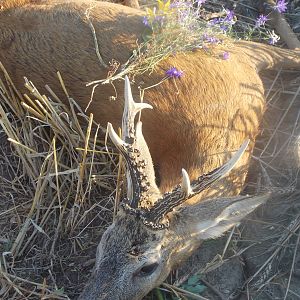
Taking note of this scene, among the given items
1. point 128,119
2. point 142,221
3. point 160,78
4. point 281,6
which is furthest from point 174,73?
point 142,221

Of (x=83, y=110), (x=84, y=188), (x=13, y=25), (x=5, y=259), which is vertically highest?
(x=13, y=25)

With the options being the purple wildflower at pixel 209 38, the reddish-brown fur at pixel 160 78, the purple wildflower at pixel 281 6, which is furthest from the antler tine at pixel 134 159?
the purple wildflower at pixel 281 6

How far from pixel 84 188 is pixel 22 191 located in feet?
1.73

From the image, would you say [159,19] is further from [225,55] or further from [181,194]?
[181,194]

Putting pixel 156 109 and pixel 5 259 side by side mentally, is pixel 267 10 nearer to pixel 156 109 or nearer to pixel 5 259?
pixel 156 109

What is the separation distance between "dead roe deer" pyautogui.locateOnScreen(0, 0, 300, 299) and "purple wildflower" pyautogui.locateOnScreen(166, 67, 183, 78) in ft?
0.19

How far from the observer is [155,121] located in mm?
5309

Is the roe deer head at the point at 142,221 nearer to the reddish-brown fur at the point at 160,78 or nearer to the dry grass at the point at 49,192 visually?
the reddish-brown fur at the point at 160,78

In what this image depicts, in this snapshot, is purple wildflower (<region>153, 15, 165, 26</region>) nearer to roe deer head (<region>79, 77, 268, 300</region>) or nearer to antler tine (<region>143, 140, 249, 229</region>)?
roe deer head (<region>79, 77, 268, 300</region>)

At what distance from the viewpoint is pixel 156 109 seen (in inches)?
208

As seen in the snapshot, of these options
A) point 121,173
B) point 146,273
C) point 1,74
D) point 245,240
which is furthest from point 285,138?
point 1,74

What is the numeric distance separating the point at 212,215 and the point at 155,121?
3.71 ft

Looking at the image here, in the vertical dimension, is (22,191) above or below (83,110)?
below

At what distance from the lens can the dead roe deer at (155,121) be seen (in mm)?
4316
